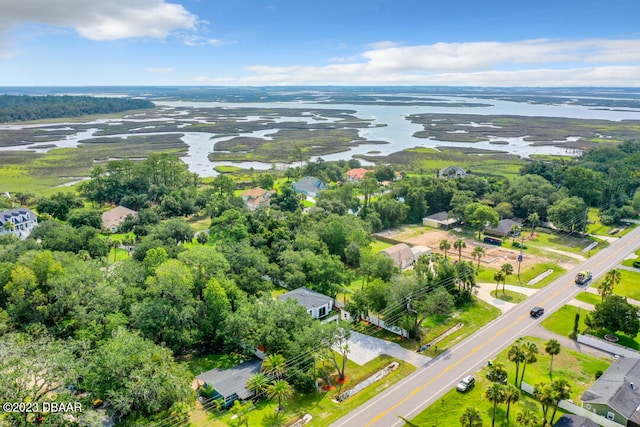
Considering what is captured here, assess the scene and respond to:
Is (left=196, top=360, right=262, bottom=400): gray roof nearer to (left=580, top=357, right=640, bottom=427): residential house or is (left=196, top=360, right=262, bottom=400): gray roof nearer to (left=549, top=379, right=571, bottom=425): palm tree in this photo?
(left=549, top=379, right=571, bottom=425): palm tree

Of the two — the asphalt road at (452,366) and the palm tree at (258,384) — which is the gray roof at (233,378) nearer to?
the palm tree at (258,384)

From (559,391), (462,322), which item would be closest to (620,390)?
(559,391)

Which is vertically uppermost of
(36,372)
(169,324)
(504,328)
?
(36,372)

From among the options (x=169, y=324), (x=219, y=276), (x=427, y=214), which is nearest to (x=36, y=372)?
(x=169, y=324)

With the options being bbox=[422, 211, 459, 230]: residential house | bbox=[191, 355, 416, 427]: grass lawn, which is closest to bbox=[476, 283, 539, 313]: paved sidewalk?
bbox=[191, 355, 416, 427]: grass lawn

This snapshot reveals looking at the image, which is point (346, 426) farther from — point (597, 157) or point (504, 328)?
point (597, 157)

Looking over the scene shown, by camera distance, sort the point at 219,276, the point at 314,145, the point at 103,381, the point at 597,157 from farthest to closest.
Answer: the point at 314,145 < the point at 597,157 < the point at 219,276 < the point at 103,381

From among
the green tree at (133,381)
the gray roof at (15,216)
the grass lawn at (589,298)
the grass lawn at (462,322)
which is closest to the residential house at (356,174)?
the grass lawn at (462,322)

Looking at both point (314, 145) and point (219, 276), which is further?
point (314, 145)
